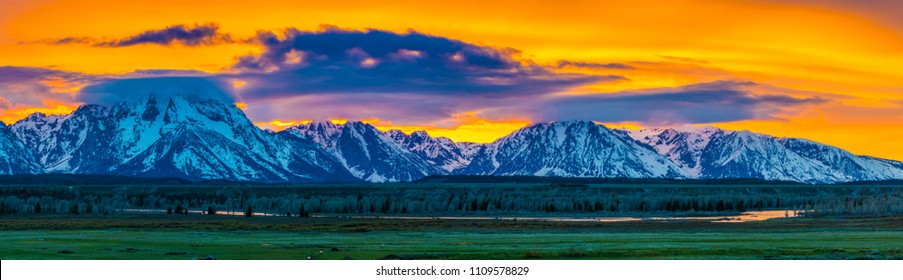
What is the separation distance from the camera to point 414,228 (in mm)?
95875

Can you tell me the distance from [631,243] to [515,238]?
9280 mm

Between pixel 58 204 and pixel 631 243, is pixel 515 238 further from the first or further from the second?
pixel 58 204

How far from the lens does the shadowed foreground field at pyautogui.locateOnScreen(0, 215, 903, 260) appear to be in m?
60.5

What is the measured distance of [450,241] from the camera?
7344 centimetres

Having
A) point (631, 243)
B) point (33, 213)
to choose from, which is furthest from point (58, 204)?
point (631, 243)

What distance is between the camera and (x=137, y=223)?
350 ft

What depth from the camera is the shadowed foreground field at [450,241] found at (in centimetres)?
6053

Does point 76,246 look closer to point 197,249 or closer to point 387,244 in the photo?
point 197,249
